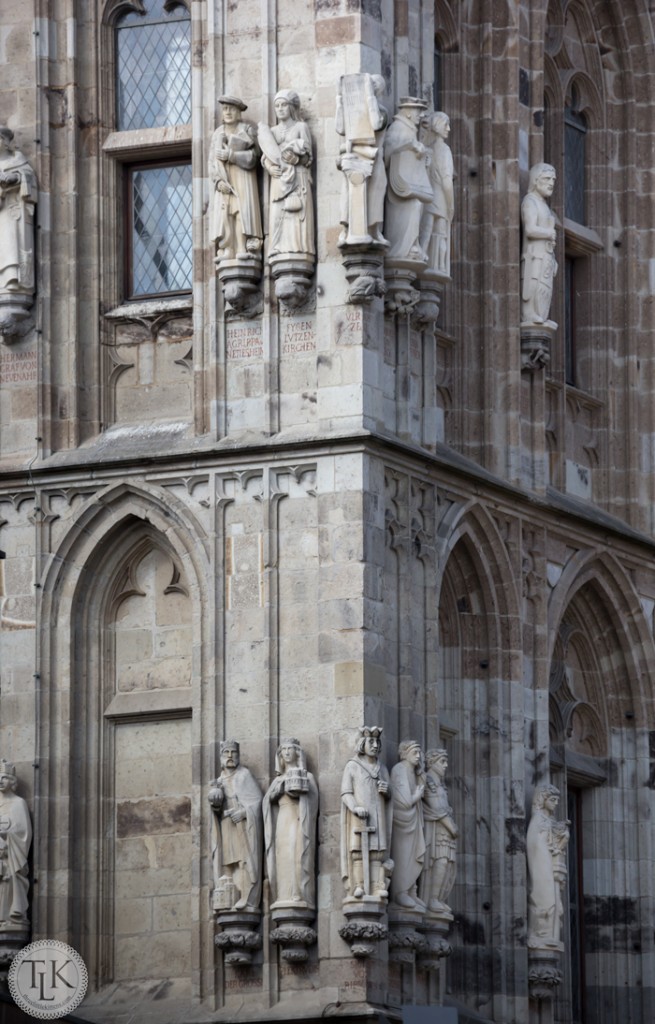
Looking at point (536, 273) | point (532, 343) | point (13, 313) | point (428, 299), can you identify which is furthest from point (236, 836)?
point (536, 273)

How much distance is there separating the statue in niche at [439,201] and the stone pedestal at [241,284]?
1616mm

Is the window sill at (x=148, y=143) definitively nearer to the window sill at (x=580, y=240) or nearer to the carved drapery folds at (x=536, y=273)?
the carved drapery folds at (x=536, y=273)

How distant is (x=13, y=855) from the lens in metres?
40.4

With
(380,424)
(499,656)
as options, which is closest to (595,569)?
(499,656)

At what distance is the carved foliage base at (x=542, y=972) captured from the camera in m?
41.9

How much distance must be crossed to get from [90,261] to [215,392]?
2213mm

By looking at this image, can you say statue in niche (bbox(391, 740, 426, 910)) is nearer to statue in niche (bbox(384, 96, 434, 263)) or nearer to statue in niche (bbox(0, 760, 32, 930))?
statue in niche (bbox(0, 760, 32, 930))

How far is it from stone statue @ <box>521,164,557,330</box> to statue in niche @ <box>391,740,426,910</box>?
18.8ft

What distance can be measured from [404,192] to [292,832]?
19.7 ft

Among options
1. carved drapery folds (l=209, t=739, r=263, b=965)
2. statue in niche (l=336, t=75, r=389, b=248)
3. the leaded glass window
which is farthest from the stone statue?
carved drapery folds (l=209, t=739, r=263, b=965)

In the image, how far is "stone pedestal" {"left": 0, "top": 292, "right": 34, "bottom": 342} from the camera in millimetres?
41500

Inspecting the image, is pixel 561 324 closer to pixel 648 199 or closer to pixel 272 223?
pixel 648 199

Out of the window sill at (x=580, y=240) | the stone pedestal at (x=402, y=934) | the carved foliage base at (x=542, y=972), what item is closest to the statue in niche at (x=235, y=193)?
the window sill at (x=580, y=240)

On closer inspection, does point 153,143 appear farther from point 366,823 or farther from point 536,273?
point 366,823
